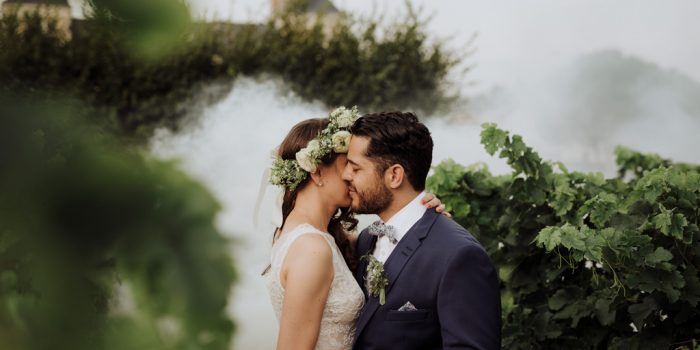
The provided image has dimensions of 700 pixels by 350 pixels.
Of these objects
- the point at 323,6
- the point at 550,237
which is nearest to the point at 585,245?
the point at 550,237

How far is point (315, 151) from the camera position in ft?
7.77

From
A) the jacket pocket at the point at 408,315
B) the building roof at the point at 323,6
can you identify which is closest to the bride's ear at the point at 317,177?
the jacket pocket at the point at 408,315

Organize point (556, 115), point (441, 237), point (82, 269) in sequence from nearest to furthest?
point (82, 269)
point (441, 237)
point (556, 115)

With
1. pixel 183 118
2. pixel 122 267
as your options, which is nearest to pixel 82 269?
Result: pixel 122 267

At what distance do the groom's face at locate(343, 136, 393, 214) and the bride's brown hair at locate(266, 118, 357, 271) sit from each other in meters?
0.09

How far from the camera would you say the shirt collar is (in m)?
2.41

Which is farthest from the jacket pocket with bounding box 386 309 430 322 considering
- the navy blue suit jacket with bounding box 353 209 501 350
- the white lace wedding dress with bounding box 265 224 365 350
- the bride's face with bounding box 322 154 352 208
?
the bride's face with bounding box 322 154 352 208

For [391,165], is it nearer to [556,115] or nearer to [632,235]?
[632,235]

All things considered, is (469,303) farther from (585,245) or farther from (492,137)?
(492,137)

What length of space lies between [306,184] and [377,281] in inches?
19.2

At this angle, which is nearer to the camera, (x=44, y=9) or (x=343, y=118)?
(x=44, y=9)

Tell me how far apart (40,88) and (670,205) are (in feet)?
8.64

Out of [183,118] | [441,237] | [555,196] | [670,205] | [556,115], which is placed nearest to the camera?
[441,237]

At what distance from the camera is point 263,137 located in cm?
1050
